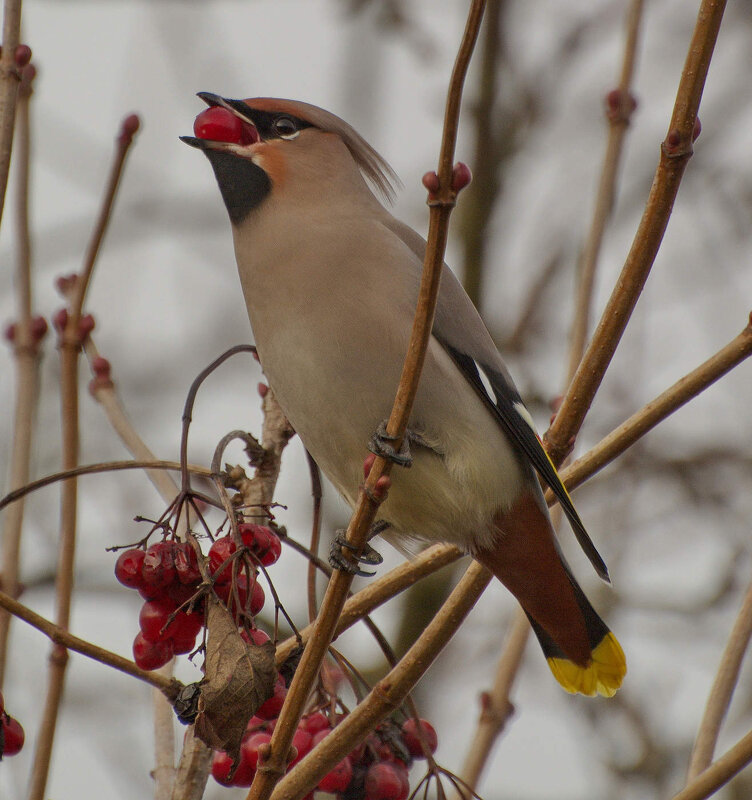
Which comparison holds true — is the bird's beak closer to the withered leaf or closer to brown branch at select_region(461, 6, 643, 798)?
brown branch at select_region(461, 6, 643, 798)

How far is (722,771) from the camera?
71.9 inches

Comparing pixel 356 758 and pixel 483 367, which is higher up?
pixel 483 367

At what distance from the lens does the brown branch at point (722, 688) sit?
7.22 feet

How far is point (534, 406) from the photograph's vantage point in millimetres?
5246

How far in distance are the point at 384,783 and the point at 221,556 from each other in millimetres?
543

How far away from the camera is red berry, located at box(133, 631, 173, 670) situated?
2.14 meters

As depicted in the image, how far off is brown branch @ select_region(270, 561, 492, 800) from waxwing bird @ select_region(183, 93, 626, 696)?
0.53 m

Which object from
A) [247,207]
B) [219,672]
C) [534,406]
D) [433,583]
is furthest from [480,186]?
[219,672]

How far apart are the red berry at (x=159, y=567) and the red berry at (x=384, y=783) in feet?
1.80

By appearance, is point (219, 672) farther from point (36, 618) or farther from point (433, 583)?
point (433, 583)

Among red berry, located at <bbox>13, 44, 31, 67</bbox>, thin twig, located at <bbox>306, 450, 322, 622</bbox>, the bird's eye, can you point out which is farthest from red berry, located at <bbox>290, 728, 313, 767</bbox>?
the bird's eye

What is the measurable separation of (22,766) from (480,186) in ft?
11.0

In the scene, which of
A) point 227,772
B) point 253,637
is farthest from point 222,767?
point 253,637

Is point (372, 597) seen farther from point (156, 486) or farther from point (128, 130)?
point (128, 130)
